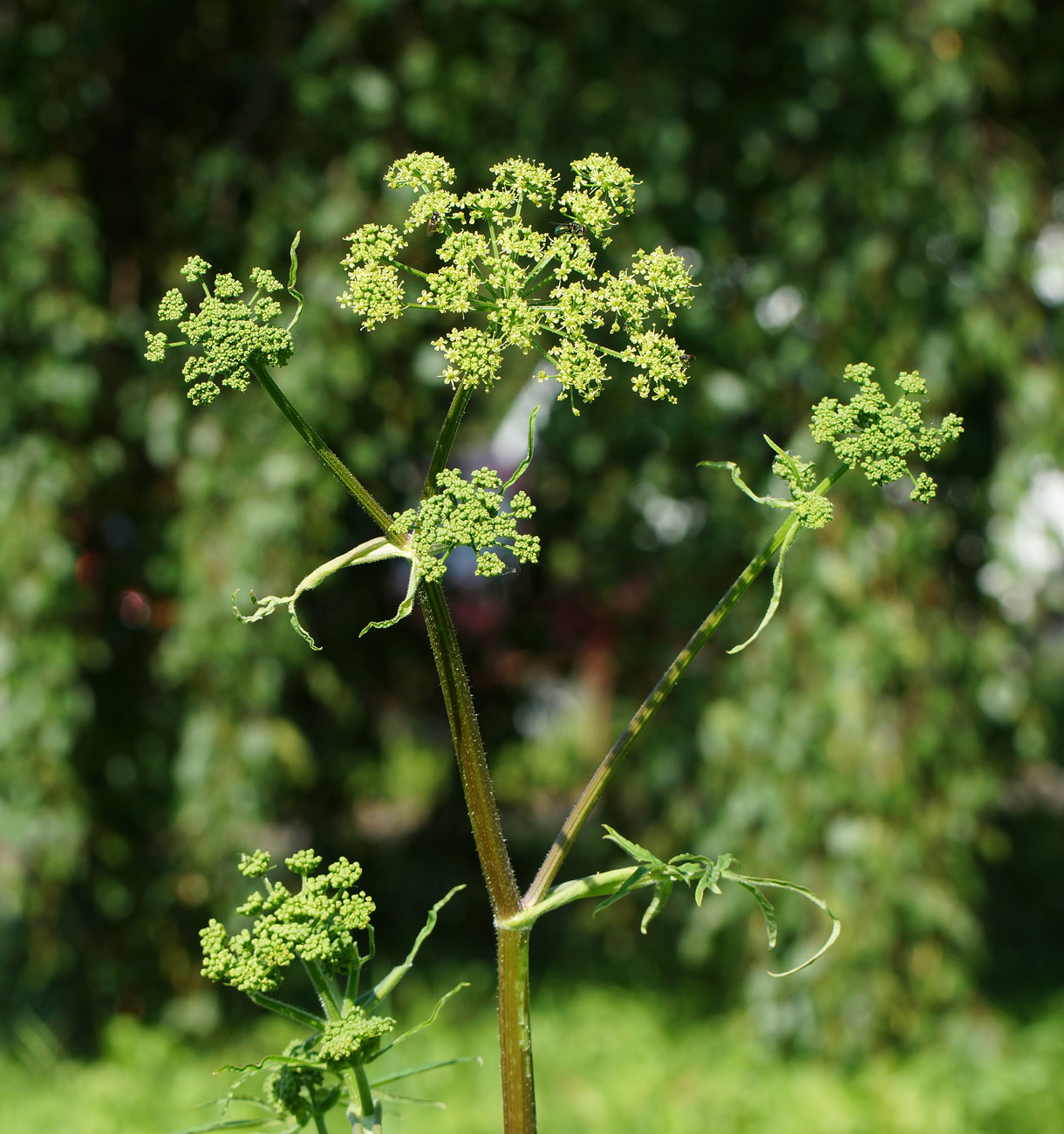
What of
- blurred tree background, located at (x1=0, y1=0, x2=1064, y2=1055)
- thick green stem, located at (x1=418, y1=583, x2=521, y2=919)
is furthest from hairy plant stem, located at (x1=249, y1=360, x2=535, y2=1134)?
blurred tree background, located at (x1=0, y1=0, x2=1064, y2=1055)

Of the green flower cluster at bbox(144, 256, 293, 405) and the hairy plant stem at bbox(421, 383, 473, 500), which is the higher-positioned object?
the green flower cluster at bbox(144, 256, 293, 405)

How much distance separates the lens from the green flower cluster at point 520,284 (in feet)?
1.93

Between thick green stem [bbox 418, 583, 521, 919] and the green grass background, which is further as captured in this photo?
the green grass background

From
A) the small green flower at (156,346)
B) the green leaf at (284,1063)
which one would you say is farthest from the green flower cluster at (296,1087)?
the small green flower at (156,346)

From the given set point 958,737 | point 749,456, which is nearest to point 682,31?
point 749,456

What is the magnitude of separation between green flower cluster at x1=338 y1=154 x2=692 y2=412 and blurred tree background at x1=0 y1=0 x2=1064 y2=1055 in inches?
93.4

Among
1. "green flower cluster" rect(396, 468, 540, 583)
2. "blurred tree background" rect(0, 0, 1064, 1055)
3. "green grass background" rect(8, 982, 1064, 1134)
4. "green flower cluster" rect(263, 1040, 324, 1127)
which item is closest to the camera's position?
"green flower cluster" rect(396, 468, 540, 583)

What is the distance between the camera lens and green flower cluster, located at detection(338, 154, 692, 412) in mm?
587

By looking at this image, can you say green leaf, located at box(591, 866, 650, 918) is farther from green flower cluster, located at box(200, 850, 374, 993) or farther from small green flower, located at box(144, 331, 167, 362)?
small green flower, located at box(144, 331, 167, 362)

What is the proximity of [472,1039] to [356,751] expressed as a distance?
105 centimetres

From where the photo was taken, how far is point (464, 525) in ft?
1.82

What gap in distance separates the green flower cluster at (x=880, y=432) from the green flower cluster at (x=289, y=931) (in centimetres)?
33

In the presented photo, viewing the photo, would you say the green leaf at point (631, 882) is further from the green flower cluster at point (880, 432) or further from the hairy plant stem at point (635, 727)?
the green flower cluster at point (880, 432)

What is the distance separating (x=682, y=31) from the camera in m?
3.21
